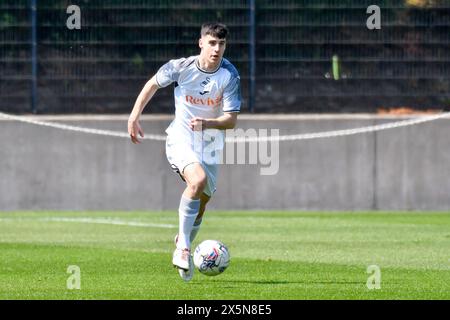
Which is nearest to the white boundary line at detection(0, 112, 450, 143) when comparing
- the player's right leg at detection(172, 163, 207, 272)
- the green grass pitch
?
the green grass pitch

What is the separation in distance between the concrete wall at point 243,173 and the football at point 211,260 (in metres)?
8.84

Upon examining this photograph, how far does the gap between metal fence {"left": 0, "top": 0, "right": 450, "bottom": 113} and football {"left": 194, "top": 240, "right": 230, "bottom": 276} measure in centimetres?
959

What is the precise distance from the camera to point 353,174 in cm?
1945

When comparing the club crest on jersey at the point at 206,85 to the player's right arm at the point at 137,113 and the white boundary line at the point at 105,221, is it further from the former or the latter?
the white boundary line at the point at 105,221

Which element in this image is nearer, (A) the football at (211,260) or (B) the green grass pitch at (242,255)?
(B) the green grass pitch at (242,255)

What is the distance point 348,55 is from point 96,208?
458 cm

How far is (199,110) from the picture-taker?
1141 centimetres

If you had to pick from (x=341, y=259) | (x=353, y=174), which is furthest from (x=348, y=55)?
(x=341, y=259)

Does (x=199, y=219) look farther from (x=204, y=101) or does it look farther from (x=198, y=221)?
(x=204, y=101)

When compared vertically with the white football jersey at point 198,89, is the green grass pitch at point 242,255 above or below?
below

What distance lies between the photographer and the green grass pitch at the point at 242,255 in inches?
377

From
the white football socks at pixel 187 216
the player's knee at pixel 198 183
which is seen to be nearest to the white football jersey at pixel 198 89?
the player's knee at pixel 198 183

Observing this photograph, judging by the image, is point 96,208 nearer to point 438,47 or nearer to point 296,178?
point 296,178

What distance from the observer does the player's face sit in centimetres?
1102
